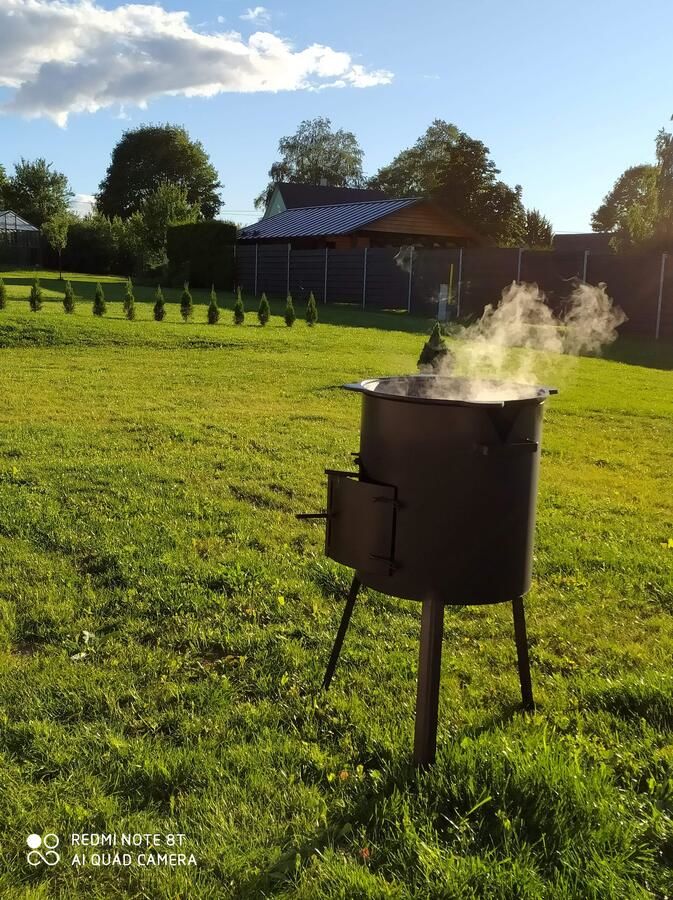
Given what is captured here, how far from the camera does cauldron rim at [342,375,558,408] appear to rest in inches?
97.8

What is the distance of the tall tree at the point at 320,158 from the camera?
63375 millimetres

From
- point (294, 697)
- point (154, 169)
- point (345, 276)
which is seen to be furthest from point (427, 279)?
point (154, 169)

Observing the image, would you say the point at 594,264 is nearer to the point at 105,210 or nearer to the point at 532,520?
the point at 532,520

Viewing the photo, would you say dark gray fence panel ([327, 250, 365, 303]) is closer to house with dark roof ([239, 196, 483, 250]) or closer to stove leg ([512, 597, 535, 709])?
house with dark roof ([239, 196, 483, 250])

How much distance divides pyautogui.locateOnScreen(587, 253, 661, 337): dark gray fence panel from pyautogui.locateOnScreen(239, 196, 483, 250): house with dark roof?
11.1m

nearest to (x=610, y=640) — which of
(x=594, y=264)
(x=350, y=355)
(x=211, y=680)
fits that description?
(x=211, y=680)

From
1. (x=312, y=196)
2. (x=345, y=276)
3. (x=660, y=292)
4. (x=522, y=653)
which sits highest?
(x=312, y=196)

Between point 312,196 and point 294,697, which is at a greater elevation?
point 312,196

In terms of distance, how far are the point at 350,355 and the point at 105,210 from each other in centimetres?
5276

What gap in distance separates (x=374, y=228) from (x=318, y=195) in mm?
18174

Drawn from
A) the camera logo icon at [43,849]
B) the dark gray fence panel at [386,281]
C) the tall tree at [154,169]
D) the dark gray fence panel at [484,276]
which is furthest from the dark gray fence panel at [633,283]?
the tall tree at [154,169]

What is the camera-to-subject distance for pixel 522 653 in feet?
9.83

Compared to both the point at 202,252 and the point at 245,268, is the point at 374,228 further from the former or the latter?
the point at 202,252

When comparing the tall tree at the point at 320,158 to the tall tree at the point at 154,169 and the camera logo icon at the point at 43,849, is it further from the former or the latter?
the camera logo icon at the point at 43,849
